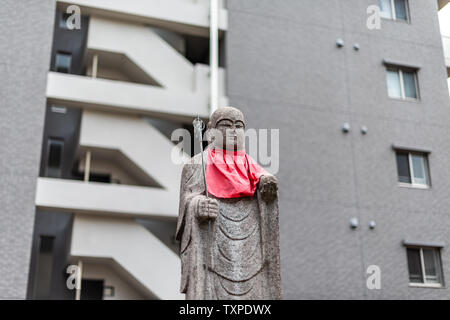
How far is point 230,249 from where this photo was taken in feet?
19.2

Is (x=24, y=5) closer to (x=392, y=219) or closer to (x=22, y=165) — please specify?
(x=22, y=165)

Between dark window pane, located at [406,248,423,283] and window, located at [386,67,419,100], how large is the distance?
4.51 meters

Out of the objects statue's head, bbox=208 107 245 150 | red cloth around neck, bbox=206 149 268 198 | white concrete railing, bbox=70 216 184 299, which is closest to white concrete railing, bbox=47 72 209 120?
white concrete railing, bbox=70 216 184 299

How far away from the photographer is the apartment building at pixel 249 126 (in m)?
15.5

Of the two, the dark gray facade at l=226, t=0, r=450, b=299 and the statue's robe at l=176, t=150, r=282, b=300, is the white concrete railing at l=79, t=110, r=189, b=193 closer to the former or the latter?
the dark gray facade at l=226, t=0, r=450, b=299

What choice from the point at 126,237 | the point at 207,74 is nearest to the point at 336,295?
the point at 126,237

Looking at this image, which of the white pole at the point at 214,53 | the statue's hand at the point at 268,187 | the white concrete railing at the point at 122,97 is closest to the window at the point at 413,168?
the white pole at the point at 214,53

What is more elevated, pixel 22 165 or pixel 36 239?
pixel 22 165

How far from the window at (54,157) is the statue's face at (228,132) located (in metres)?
12.8

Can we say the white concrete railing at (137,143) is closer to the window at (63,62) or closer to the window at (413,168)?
the window at (63,62)

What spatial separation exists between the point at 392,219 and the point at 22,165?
9688 mm

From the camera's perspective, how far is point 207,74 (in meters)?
17.5

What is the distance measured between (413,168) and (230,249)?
1257 centimetres
